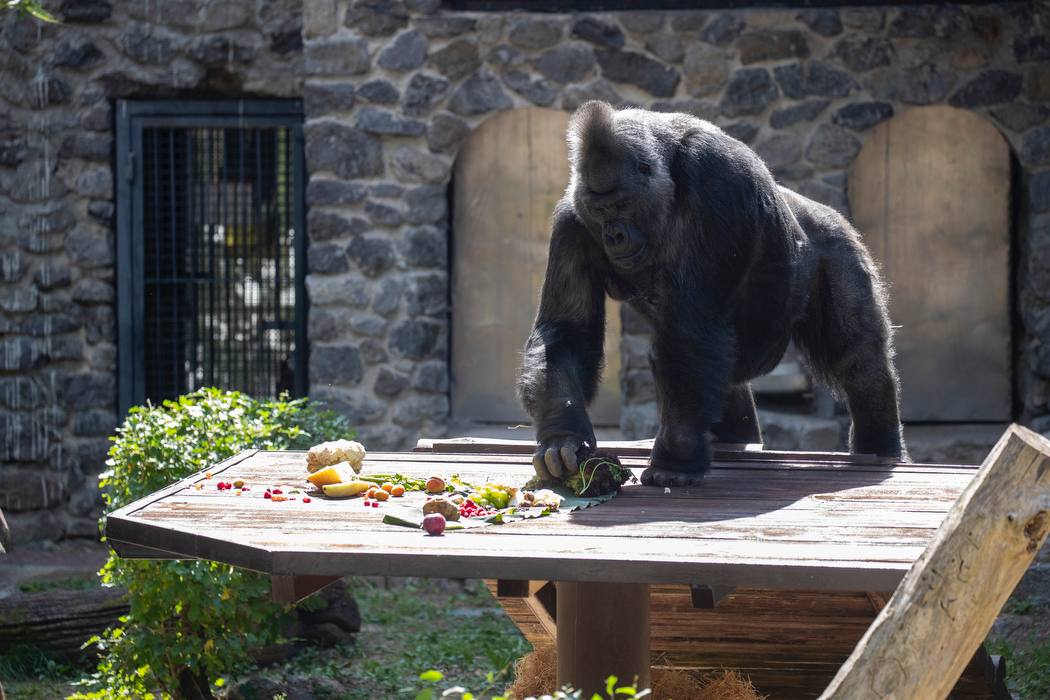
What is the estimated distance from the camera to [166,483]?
5.21 meters

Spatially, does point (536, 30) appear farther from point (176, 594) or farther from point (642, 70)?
point (176, 594)

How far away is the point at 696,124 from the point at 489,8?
351cm

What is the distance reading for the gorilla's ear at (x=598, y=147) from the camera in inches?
155

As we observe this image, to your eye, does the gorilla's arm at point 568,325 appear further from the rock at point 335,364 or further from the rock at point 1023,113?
the rock at point 1023,113

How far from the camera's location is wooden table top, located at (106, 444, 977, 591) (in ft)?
9.08

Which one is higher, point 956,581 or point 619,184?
point 619,184

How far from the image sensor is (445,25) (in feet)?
24.2

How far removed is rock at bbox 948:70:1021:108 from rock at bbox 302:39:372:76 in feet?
10.7

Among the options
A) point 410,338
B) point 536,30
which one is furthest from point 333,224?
point 536,30

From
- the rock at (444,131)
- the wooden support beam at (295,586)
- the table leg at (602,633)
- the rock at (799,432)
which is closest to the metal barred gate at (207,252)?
the rock at (444,131)

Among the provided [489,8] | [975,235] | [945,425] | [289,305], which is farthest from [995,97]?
[289,305]

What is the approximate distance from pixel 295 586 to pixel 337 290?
4.50 m

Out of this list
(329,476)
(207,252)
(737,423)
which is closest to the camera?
(329,476)

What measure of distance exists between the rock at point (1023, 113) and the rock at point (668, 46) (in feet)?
5.71
